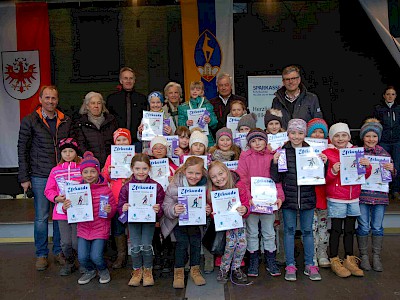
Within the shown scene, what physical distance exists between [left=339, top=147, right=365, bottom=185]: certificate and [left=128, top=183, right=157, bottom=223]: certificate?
1968 millimetres

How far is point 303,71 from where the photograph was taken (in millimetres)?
8781

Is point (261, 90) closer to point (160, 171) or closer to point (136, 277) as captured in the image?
point (160, 171)

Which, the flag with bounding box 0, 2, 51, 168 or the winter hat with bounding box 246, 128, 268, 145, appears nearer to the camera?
the winter hat with bounding box 246, 128, 268, 145

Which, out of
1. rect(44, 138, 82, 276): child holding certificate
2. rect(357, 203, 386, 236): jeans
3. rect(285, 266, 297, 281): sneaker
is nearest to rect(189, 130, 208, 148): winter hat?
rect(44, 138, 82, 276): child holding certificate

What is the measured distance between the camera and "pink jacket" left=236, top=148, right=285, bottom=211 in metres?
4.68

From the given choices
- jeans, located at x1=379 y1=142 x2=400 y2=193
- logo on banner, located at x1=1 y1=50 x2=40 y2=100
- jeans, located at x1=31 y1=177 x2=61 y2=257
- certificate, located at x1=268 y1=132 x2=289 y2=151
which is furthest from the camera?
logo on banner, located at x1=1 y1=50 x2=40 y2=100

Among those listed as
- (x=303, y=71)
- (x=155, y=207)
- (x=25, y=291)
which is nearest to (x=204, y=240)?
(x=155, y=207)

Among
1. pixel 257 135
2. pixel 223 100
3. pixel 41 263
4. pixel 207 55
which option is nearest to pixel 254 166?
pixel 257 135

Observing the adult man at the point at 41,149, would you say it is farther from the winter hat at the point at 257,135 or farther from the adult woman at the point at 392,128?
the adult woman at the point at 392,128

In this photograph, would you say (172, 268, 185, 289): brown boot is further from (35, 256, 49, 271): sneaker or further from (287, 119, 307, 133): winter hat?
(287, 119, 307, 133): winter hat

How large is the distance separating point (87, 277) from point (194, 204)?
1486mm

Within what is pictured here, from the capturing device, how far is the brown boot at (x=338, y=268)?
4.68 metres

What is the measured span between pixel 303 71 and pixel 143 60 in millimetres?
3230

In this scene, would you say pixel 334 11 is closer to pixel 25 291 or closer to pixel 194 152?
pixel 194 152
